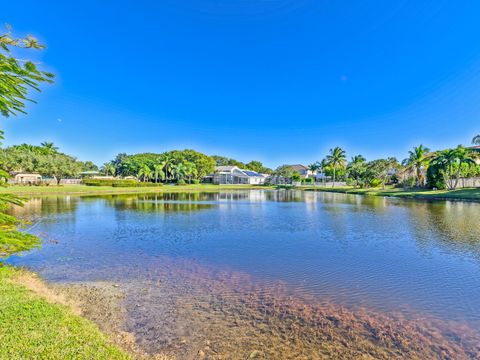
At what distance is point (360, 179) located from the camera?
58.1 metres

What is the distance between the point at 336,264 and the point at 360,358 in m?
5.08

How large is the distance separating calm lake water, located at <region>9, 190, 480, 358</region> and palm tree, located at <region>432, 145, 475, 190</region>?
1132 inches

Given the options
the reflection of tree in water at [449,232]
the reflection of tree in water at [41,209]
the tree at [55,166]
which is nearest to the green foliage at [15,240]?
the reflection of tree in water at [449,232]

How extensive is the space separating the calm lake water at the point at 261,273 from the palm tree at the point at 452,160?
28755 mm

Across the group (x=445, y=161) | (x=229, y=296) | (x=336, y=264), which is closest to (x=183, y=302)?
(x=229, y=296)

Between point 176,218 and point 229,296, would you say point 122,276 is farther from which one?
point 176,218

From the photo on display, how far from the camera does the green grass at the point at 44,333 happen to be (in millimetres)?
3783

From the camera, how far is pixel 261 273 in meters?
8.69

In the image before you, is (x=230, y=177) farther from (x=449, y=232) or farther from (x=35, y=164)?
(x=449, y=232)

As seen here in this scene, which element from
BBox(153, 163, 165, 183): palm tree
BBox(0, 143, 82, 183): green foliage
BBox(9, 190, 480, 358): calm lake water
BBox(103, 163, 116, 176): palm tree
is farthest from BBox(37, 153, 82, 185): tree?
BBox(9, 190, 480, 358): calm lake water

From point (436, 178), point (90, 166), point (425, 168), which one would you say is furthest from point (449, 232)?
point (90, 166)

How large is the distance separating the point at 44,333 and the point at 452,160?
159ft

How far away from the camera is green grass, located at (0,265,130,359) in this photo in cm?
378

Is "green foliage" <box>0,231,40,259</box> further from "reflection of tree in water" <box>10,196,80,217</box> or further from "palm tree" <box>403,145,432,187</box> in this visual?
"palm tree" <box>403,145,432,187</box>
